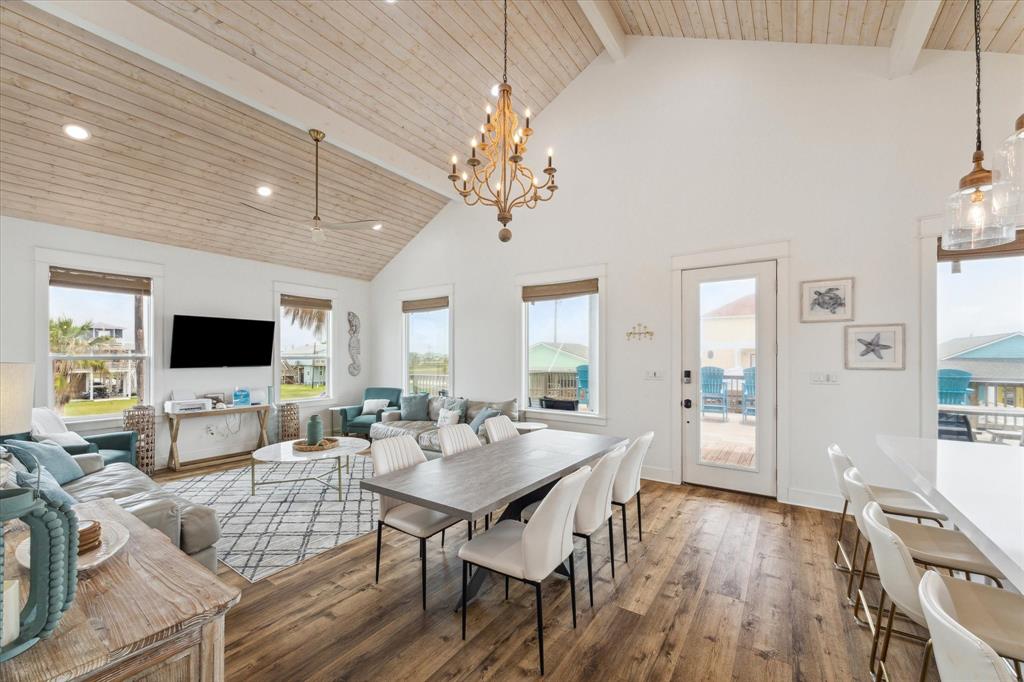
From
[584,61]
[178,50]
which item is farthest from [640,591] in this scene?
[584,61]

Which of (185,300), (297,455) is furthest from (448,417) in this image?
(185,300)

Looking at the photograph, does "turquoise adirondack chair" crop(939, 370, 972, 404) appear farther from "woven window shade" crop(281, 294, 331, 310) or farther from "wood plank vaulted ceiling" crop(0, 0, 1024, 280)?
"woven window shade" crop(281, 294, 331, 310)

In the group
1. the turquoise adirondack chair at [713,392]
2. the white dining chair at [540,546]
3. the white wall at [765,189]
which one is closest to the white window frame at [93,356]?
the white wall at [765,189]

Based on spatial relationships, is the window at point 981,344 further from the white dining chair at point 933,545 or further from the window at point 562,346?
the window at point 562,346

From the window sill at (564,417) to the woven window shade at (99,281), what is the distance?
477cm

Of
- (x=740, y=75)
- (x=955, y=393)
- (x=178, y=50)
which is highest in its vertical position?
(x=740, y=75)

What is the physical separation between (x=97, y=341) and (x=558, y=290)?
5261mm

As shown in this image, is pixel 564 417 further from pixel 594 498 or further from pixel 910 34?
pixel 910 34

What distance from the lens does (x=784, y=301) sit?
3.97 meters

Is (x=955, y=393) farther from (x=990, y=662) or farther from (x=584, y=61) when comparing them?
(x=584, y=61)

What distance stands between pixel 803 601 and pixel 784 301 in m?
2.50

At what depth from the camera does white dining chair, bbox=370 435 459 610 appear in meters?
2.44

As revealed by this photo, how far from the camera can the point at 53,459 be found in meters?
3.13

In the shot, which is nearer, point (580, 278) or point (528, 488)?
point (528, 488)
